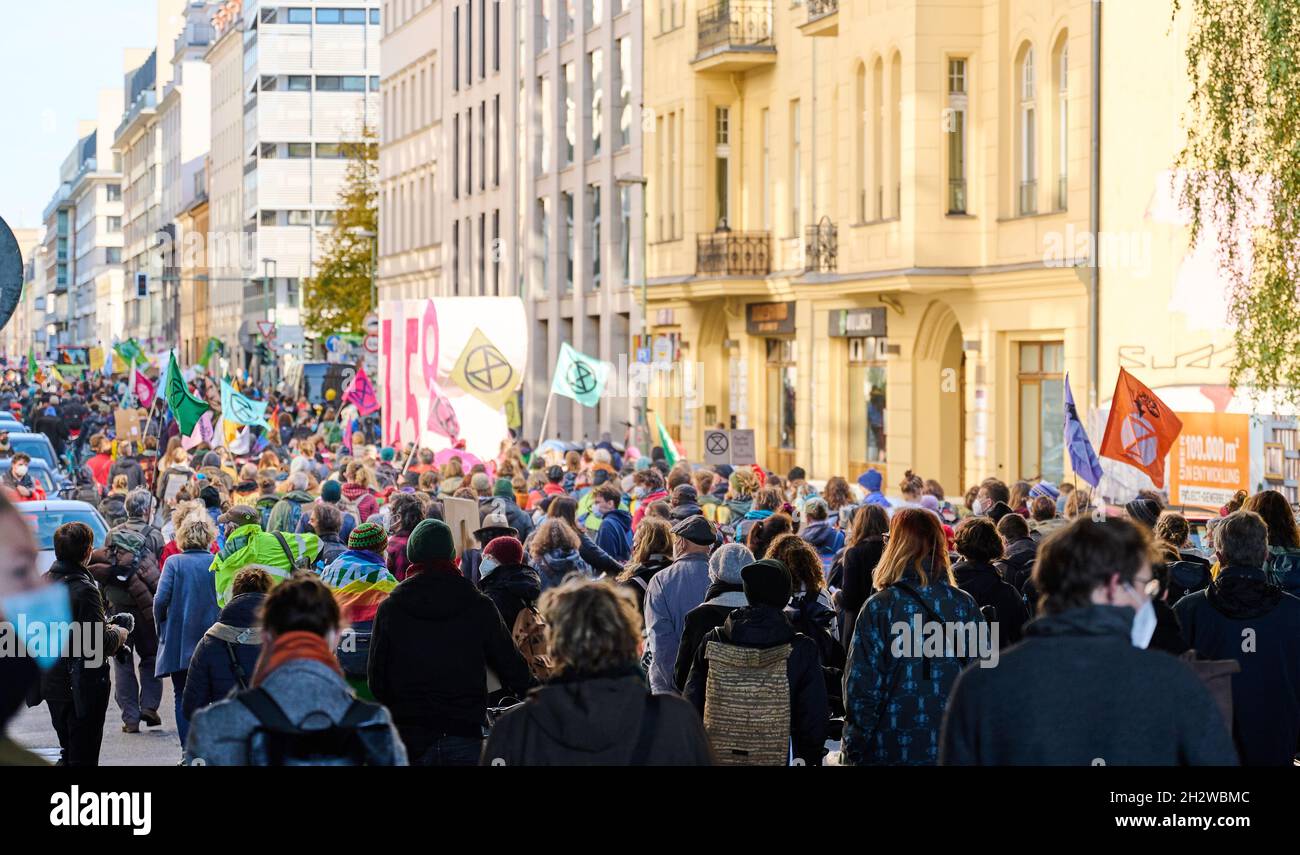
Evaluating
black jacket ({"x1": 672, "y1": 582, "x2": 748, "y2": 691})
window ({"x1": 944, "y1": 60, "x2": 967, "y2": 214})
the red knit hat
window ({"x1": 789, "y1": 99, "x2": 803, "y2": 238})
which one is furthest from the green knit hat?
window ({"x1": 789, "y1": 99, "x2": 803, "y2": 238})

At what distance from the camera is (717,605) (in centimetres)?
934

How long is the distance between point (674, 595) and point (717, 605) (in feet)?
6.26

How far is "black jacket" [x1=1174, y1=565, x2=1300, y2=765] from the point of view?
356 inches

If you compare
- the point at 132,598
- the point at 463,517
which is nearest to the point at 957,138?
the point at 463,517

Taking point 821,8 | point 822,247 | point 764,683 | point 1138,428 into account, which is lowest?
point 764,683

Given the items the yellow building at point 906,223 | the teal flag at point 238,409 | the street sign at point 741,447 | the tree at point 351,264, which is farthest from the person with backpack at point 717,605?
the tree at point 351,264

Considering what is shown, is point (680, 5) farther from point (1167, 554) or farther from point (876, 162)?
point (1167, 554)

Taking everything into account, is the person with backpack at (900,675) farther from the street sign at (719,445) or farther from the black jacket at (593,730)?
the street sign at (719,445)

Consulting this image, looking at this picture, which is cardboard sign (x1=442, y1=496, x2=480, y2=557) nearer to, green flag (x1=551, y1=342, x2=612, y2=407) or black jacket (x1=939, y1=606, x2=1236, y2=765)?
black jacket (x1=939, y1=606, x2=1236, y2=765)

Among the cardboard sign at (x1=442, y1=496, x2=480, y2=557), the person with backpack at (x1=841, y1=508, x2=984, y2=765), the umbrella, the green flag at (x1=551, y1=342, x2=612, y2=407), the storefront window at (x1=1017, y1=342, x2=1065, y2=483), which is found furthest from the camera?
the green flag at (x1=551, y1=342, x2=612, y2=407)

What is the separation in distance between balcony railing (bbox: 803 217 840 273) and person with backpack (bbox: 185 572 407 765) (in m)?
29.8

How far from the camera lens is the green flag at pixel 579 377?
98.8 ft

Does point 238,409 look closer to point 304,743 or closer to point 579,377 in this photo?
point 579,377
